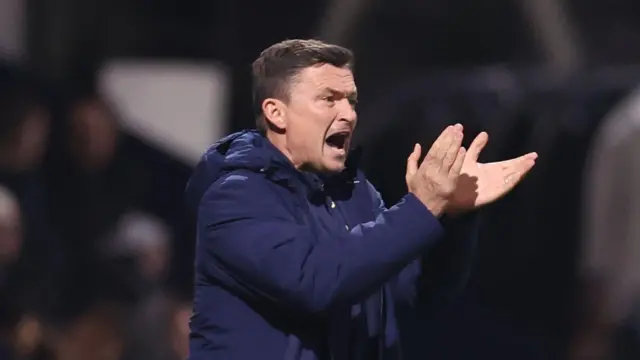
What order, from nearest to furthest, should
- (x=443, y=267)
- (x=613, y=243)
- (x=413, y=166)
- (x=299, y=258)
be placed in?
(x=299, y=258) < (x=413, y=166) < (x=443, y=267) < (x=613, y=243)

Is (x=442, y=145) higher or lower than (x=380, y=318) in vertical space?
higher

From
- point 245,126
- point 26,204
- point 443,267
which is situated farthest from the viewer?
point 245,126

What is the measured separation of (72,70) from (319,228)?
7.30 ft

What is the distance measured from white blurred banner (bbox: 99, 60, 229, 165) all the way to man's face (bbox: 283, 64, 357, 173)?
78.8 inches

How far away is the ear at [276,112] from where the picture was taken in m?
1.80

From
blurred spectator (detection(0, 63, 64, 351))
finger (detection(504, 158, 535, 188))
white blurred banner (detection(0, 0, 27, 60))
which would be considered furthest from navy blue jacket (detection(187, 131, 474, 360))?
white blurred banner (detection(0, 0, 27, 60))

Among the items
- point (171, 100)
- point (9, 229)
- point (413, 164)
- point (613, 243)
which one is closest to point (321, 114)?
point (413, 164)

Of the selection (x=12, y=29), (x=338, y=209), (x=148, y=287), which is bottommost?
Result: (x=148, y=287)

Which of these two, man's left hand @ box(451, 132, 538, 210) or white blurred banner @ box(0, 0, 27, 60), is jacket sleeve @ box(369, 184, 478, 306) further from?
white blurred banner @ box(0, 0, 27, 60)

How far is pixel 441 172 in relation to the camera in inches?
65.9

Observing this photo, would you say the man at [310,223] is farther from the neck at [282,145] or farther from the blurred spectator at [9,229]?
the blurred spectator at [9,229]

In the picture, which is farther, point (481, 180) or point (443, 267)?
point (443, 267)

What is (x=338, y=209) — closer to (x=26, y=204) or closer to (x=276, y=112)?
(x=276, y=112)

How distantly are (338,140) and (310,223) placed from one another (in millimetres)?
140
